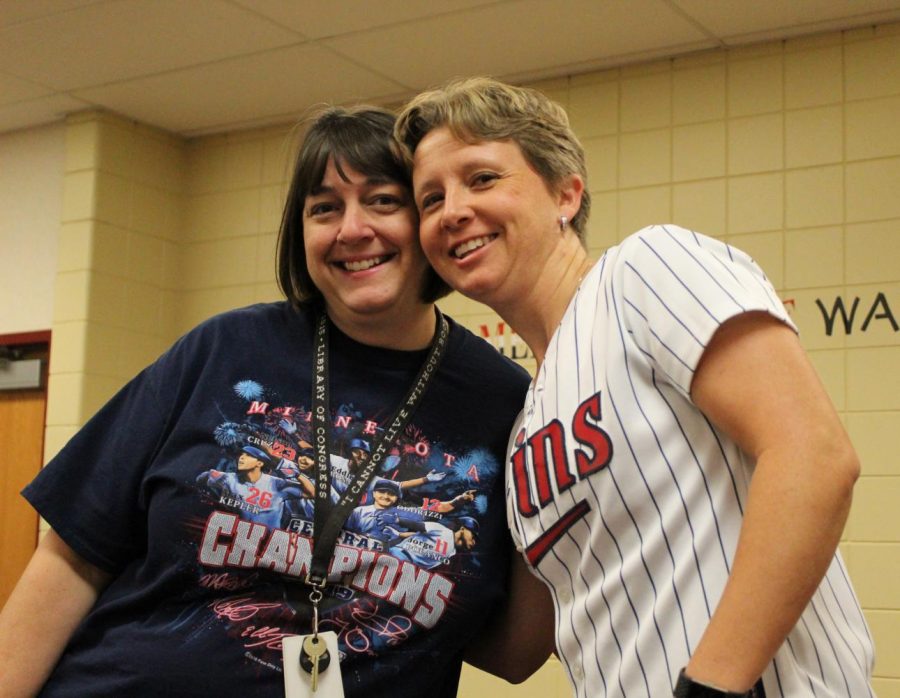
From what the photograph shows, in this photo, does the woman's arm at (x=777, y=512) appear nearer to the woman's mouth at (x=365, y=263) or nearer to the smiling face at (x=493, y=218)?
the smiling face at (x=493, y=218)

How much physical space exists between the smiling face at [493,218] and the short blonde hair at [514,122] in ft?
0.05

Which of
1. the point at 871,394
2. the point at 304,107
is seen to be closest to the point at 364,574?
the point at 871,394

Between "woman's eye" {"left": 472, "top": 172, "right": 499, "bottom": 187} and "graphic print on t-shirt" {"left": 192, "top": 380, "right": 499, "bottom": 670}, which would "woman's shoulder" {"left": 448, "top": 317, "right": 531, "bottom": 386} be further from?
"woman's eye" {"left": 472, "top": 172, "right": 499, "bottom": 187}

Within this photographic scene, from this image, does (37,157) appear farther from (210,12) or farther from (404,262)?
(404,262)

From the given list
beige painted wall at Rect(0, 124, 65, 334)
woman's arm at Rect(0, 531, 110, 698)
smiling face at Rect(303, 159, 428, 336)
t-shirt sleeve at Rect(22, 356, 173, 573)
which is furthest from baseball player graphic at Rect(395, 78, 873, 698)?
beige painted wall at Rect(0, 124, 65, 334)

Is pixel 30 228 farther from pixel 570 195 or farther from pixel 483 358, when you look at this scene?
pixel 570 195

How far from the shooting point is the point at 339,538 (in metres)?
1.51

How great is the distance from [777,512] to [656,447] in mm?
181

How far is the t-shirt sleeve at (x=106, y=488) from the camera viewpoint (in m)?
1.58

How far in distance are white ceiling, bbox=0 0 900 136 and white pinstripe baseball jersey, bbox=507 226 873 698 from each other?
240 centimetres

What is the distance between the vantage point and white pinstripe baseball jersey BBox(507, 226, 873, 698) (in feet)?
3.76

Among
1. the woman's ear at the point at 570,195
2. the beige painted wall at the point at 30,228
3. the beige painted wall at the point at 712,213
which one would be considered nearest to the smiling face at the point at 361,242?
the woman's ear at the point at 570,195

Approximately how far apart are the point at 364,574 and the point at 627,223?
2619 mm

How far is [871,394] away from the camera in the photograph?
3408mm
